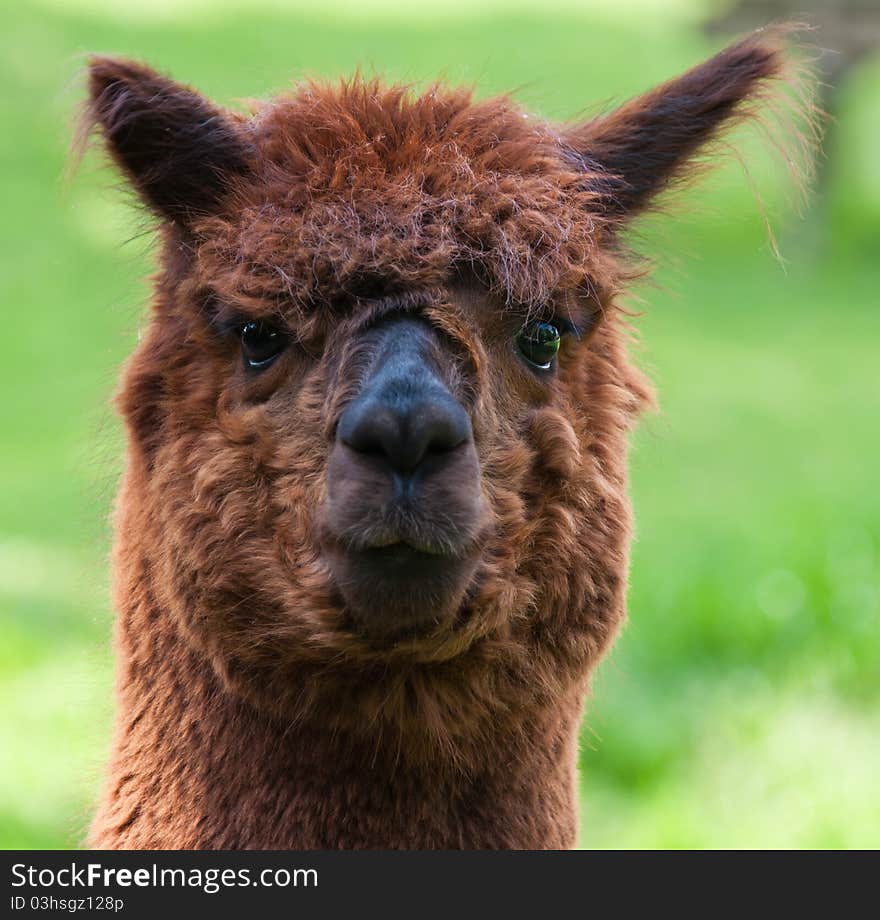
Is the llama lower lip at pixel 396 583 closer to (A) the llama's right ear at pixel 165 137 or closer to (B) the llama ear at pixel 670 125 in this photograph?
(A) the llama's right ear at pixel 165 137

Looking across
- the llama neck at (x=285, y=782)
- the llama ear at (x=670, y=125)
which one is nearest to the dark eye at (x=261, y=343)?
the llama neck at (x=285, y=782)

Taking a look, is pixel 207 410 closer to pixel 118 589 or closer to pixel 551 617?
pixel 118 589

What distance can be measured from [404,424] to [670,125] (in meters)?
1.08

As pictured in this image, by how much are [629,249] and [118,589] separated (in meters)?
1.36

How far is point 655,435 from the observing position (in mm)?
3609

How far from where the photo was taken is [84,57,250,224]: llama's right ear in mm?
2871

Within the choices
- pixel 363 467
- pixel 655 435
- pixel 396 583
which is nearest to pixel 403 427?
pixel 363 467

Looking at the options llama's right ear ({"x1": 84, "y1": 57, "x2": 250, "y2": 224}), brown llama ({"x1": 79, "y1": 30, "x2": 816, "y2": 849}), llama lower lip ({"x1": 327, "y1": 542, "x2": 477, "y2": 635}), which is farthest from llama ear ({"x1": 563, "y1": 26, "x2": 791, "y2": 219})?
llama lower lip ({"x1": 327, "y1": 542, "x2": 477, "y2": 635})

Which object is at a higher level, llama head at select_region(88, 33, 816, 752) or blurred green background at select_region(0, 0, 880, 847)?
blurred green background at select_region(0, 0, 880, 847)

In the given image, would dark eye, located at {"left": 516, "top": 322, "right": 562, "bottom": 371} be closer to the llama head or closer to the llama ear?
the llama head

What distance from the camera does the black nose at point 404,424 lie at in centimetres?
246

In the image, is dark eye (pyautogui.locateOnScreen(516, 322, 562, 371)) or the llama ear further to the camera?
the llama ear

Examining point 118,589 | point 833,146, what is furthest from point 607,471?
point 833,146

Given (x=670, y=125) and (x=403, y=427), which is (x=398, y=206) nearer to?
(x=403, y=427)
